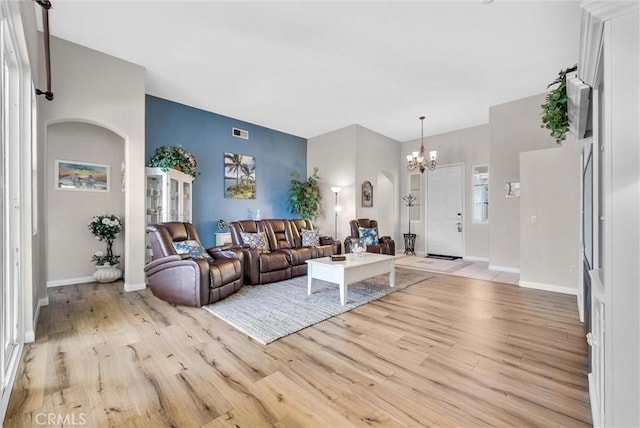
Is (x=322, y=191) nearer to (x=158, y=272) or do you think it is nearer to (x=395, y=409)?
(x=158, y=272)

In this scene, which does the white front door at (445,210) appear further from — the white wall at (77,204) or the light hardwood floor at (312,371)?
the white wall at (77,204)

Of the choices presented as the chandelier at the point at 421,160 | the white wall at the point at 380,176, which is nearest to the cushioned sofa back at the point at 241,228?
the white wall at the point at 380,176

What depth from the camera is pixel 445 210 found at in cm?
726

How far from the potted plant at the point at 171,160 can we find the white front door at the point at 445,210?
5.93m

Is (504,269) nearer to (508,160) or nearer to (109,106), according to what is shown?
(508,160)

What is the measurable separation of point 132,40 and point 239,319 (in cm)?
361

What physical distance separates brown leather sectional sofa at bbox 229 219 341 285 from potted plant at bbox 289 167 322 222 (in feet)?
3.95

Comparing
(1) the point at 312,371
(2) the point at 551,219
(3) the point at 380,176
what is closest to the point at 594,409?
(1) the point at 312,371

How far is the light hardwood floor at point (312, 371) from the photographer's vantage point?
1568mm

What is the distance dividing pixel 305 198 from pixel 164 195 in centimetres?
322

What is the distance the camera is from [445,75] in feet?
13.7

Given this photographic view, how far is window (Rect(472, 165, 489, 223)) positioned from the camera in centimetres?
661

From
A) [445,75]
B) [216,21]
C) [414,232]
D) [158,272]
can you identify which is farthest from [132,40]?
[414,232]

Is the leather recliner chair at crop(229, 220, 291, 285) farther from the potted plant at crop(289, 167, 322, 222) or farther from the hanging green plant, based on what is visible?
the hanging green plant
